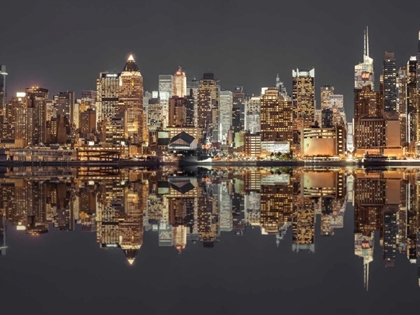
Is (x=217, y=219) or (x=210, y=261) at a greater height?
(x=217, y=219)

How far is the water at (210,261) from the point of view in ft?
22.4

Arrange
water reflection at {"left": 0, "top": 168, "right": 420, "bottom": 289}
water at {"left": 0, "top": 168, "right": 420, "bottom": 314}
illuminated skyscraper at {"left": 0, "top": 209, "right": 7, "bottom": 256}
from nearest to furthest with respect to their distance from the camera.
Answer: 1. water at {"left": 0, "top": 168, "right": 420, "bottom": 314}
2. illuminated skyscraper at {"left": 0, "top": 209, "right": 7, "bottom": 256}
3. water reflection at {"left": 0, "top": 168, "right": 420, "bottom": 289}

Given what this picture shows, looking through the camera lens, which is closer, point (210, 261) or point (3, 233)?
point (210, 261)

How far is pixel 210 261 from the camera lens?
29.9 feet

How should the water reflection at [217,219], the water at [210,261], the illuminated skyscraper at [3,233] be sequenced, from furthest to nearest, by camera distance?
the water reflection at [217,219] → the illuminated skyscraper at [3,233] → the water at [210,261]

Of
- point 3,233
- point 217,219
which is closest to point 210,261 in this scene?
point 3,233

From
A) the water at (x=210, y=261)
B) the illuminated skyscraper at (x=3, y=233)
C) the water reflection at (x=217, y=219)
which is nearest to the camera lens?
the water at (x=210, y=261)

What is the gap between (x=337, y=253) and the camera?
9766 mm

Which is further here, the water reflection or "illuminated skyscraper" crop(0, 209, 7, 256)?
the water reflection

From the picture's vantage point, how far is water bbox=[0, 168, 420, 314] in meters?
6.84

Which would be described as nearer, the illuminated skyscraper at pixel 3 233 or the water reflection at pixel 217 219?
the illuminated skyscraper at pixel 3 233

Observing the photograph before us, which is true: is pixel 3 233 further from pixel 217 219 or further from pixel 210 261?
pixel 210 261

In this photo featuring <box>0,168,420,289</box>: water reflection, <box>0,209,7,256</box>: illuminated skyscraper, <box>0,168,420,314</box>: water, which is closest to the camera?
<box>0,168,420,314</box>: water

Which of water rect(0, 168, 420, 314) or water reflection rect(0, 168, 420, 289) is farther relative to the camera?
water reflection rect(0, 168, 420, 289)
